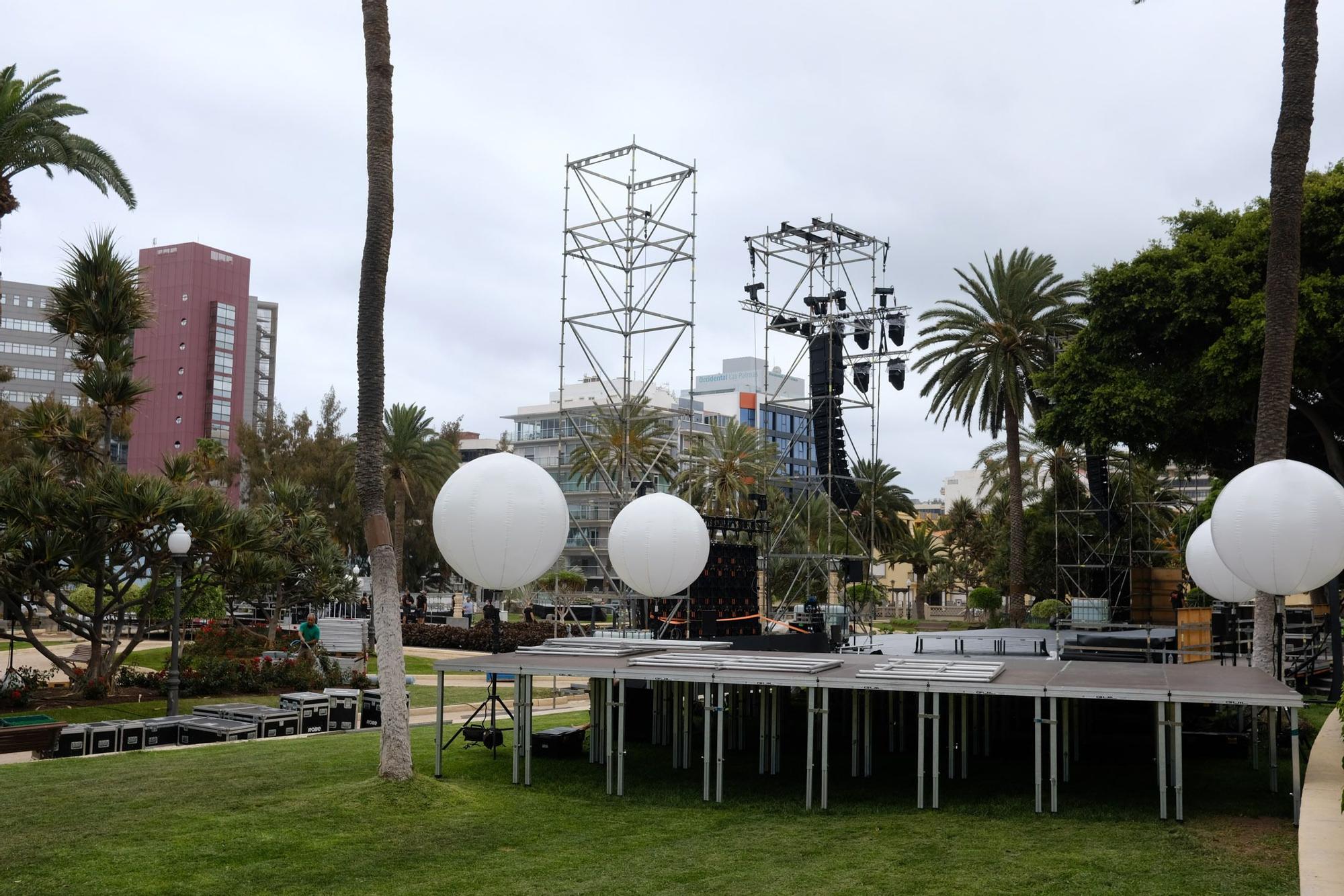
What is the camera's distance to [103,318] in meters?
26.3

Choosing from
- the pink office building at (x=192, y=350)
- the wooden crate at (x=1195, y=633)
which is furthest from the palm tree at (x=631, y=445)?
the pink office building at (x=192, y=350)

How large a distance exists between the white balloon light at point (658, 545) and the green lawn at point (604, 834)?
3568mm

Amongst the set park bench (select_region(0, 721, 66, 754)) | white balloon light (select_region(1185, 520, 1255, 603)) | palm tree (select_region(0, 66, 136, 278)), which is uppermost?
palm tree (select_region(0, 66, 136, 278))

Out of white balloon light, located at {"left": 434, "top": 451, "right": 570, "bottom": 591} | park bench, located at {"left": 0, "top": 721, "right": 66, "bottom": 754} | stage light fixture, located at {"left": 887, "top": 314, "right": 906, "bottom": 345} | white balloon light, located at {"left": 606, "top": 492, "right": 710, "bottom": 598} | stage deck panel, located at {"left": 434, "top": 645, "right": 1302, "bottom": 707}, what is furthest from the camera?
stage light fixture, located at {"left": 887, "top": 314, "right": 906, "bottom": 345}

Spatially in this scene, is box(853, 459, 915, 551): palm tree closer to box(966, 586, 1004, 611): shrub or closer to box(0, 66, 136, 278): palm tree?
box(966, 586, 1004, 611): shrub

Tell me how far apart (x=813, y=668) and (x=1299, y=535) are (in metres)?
5.97

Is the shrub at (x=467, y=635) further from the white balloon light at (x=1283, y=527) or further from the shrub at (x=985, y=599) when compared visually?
the white balloon light at (x=1283, y=527)

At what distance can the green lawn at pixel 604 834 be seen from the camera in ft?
35.9

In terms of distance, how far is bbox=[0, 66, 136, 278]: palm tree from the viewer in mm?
28062

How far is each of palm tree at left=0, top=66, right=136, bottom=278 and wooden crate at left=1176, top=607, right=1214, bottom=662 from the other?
28169mm

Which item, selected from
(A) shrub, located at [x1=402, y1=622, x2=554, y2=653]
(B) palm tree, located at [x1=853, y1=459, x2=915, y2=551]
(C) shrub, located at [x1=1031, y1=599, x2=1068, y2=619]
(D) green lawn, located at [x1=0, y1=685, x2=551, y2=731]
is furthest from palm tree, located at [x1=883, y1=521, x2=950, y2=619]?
(D) green lawn, located at [x1=0, y1=685, x2=551, y2=731]

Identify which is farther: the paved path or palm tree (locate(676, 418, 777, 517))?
palm tree (locate(676, 418, 777, 517))

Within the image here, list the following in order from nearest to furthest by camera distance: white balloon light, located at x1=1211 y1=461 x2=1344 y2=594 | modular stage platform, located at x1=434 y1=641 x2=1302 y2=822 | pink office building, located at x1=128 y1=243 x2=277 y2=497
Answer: modular stage platform, located at x1=434 y1=641 x2=1302 y2=822, white balloon light, located at x1=1211 y1=461 x2=1344 y2=594, pink office building, located at x1=128 y1=243 x2=277 y2=497

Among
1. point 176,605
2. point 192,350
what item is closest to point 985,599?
point 176,605
